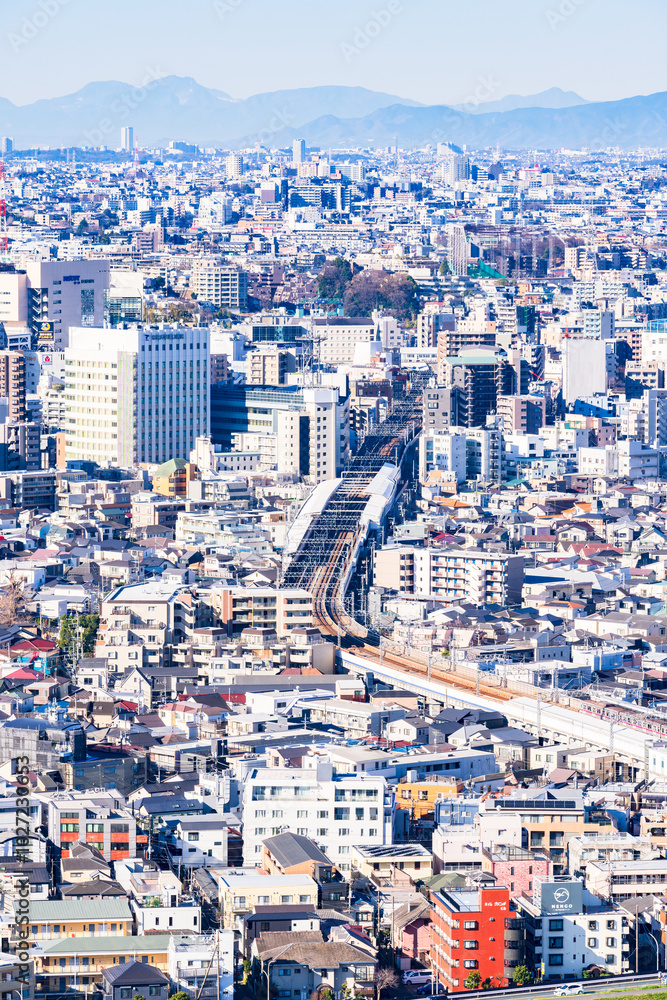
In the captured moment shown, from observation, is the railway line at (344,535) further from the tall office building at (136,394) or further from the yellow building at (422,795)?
the yellow building at (422,795)

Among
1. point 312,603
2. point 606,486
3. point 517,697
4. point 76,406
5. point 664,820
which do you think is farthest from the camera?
point 76,406

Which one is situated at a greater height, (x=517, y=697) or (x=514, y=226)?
(x=514, y=226)

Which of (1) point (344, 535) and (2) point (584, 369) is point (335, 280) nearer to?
(2) point (584, 369)

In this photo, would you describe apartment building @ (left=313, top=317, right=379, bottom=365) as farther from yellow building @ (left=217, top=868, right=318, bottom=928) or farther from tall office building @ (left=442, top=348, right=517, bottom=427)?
yellow building @ (left=217, top=868, right=318, bottom=928)

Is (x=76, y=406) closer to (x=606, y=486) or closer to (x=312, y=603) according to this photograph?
(x=606, y=486)

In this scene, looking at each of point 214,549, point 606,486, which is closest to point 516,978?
point 214,549

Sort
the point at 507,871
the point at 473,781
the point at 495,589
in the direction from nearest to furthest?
1. the point at 507,871
2. the point at 473,781
3. the point at 495,589

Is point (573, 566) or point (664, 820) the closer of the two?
point (664, 820)

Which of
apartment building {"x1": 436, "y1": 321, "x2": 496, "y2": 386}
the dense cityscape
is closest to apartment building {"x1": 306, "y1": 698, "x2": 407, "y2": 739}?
the dense cityscape
